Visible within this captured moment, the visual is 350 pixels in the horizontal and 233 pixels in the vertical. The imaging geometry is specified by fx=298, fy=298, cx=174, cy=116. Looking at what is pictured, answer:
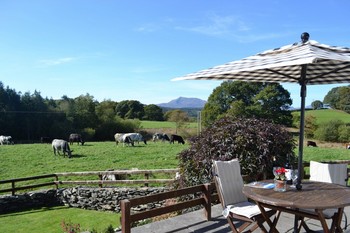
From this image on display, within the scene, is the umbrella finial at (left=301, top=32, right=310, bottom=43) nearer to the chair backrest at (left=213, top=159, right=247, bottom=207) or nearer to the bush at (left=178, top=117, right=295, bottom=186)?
the chair backrest at (left=213, top=159, right=247, bottom=207)

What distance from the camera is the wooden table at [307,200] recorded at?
10.5ft

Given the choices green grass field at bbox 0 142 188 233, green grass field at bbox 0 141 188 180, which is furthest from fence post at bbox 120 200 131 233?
green grass field at bbox 0 141 188 180

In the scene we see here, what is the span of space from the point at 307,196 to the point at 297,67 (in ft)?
A: 7.07

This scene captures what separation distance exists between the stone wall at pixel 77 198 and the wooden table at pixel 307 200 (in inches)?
288

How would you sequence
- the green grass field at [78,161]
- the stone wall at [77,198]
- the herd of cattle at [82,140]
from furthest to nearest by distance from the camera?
A: 1. the herd of cattle at [82,140]
2. the green grass field at [78,161]
3. the stone wall at [77,198]

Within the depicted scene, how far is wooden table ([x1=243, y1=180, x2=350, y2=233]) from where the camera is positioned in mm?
3215

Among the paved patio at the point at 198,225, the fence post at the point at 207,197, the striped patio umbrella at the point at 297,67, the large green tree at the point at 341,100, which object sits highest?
the large green tree at the point at 341,100

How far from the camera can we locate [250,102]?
38.8 m

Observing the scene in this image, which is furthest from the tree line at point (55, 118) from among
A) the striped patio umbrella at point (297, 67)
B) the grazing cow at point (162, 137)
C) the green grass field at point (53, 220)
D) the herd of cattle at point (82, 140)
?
the striped patio umbrella at point (297, 67)

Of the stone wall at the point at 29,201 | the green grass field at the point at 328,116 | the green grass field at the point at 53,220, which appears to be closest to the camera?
the green grass field at the point at 53,220

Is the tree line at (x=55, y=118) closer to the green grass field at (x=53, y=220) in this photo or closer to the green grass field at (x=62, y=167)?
the green grass field at (x=62, y=167)

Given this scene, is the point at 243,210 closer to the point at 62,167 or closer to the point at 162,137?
the point at 62,167

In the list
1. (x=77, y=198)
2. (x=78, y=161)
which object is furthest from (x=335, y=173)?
(x=78, y=161)

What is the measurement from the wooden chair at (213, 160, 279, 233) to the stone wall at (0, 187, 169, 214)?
21.6ft
